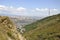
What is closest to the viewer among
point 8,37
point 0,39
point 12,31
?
point 0,39

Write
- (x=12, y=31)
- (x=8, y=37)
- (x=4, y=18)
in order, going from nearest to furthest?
(x=8, y=37) < (x=12, y=31) < (x=4, y=18)

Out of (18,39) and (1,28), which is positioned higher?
(1,28)

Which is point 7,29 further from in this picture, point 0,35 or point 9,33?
point 0,35

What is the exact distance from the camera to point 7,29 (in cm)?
2453

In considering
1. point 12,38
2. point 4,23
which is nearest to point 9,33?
point 12,38

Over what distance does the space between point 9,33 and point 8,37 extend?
0.86 m

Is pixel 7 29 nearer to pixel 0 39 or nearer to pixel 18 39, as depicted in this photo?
pixel 18 39

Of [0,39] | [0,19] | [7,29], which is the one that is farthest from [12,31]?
[0,39]

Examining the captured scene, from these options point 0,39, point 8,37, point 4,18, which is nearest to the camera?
point 0,39

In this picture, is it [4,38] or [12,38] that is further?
[12,38]

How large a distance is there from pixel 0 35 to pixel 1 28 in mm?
→ 2639

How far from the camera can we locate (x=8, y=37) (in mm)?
23094

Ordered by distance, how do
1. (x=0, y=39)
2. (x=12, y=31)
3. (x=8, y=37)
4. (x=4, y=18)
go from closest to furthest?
(x=0, y=39)
(x=8, y=37)
(x=12, y=31)
(x=4, y=18)

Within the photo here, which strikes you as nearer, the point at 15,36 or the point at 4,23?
the point at 15,36
